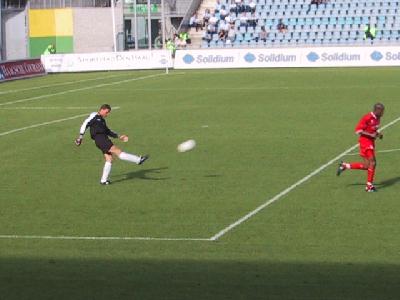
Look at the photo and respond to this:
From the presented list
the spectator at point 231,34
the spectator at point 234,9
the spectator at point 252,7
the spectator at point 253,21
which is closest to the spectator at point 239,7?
the spectator at point 234,9

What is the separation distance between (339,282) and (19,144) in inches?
711

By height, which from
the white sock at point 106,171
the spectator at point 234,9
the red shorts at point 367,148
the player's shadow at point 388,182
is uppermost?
the red shorts at point 367,148

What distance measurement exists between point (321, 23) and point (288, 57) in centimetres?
1275

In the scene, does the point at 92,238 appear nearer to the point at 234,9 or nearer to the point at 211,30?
the point at 211,30

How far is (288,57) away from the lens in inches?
2457

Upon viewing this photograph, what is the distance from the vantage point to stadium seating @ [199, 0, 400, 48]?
72.3 meters

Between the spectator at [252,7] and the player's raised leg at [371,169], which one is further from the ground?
the player's raised leg at [371,169]

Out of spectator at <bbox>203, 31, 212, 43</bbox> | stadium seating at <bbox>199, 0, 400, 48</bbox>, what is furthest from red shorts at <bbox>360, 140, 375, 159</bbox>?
spectator at <bbox>203, 31, 212, 43</bbox>

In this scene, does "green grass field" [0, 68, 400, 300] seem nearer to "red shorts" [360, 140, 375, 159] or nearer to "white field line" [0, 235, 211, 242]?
"white field line" [0, 235, 211, 242]

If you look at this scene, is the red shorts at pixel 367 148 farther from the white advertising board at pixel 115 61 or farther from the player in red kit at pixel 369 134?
the white advertising board at pixel 115 61

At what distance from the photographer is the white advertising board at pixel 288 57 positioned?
60719mm

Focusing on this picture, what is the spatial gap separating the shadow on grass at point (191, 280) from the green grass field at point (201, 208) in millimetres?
25

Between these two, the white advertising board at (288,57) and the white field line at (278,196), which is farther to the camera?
the white advertising board at (288,57)

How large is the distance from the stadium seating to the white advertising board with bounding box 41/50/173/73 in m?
10.8
